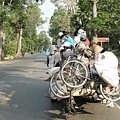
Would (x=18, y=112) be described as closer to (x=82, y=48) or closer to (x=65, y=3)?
(x=82, y=48)

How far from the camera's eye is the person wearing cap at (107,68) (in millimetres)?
6188

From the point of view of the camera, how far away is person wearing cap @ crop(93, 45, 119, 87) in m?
6.19

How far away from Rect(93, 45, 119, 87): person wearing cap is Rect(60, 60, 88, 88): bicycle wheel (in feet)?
1.02

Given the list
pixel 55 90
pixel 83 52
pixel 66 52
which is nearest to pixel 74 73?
pixel 55 90

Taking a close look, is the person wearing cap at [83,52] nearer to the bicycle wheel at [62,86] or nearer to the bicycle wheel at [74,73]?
the bicycle wheel at [74,73]

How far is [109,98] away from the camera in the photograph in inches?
256

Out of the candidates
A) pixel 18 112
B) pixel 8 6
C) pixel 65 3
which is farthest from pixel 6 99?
pixel 65 3

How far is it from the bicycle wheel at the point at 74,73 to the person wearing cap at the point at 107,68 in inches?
12.3

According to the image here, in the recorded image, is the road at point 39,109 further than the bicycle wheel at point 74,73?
Yes

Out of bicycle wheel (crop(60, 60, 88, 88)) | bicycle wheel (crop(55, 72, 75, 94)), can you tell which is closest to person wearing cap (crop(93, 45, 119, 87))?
bicycle wheel (crop(60, 60, 88, 88))

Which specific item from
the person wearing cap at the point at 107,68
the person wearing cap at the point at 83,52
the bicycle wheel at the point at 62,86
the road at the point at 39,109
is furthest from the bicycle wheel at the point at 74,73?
the road at the point at 39,109

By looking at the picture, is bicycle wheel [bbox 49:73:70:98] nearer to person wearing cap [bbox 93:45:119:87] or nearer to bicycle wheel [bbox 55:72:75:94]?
bicycle wheel [bbox 55:72:75:94]

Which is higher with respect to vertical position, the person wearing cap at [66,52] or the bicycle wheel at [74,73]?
the person wearing cap at [66,52]

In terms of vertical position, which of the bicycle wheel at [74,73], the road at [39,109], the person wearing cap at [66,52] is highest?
the person wearing cap at [66,52]
